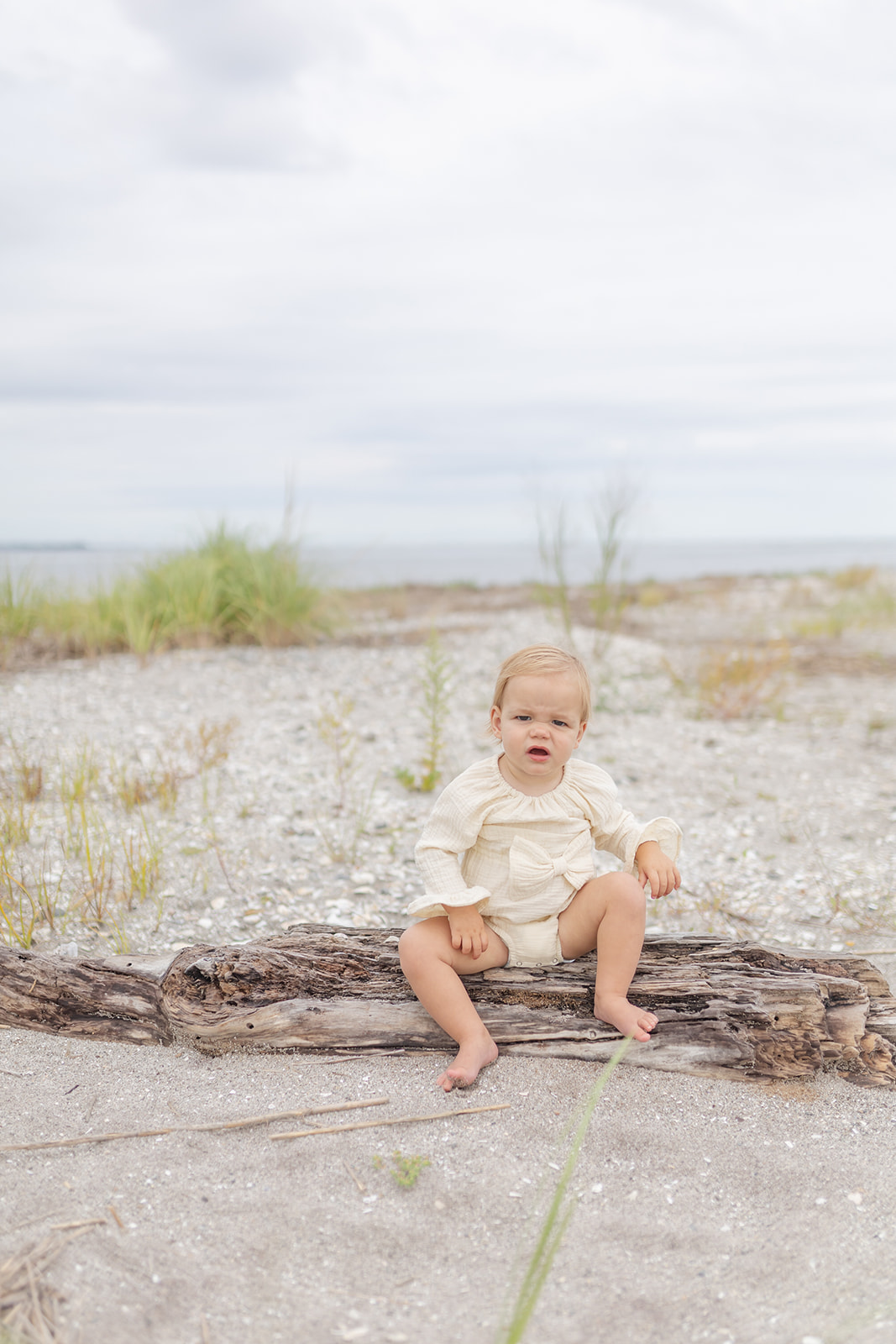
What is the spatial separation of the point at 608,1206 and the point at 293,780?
362 cm

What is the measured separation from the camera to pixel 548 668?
271cm

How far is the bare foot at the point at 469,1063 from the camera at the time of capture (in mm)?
2572

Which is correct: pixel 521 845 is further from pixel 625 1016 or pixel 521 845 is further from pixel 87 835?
pixel 87 835

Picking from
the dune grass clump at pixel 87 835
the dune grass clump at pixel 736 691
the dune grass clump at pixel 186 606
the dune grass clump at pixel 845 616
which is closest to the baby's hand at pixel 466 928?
the dune grass clump at pixel 87 835

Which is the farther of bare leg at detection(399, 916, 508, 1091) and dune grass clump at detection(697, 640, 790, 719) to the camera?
dune grass clump at detection(697, 640, 790, 719)

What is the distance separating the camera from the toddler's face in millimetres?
2719

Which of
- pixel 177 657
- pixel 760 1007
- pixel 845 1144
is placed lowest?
pixel 845 1144

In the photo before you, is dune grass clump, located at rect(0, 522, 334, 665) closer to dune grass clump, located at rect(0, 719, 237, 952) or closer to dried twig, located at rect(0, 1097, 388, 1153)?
dune grass clump, located at rect(0, 719, 237, 952)

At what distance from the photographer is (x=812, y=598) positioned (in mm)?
18188

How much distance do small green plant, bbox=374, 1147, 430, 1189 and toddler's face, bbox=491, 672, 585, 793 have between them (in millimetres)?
1074

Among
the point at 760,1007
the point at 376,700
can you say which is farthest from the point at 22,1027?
the point at 376,700

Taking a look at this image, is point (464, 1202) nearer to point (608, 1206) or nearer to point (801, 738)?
point (608, 1206)

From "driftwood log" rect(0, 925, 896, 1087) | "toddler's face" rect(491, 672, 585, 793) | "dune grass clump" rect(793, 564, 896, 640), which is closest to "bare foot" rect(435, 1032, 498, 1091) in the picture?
"driftwood log" rect(0, 925, 896, 1087)

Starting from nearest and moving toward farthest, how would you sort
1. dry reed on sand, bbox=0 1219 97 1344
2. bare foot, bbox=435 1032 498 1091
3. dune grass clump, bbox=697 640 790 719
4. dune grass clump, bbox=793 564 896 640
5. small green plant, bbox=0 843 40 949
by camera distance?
dry reed on sand, bbox=0 1219 97 1344, bare foot, bbox=435 1032 498 1091, small green plant, bbox=0 843 40 949, dune grass clump, bbox=697 640 790 719, dune grass clump, bbox=793 564 896 640
